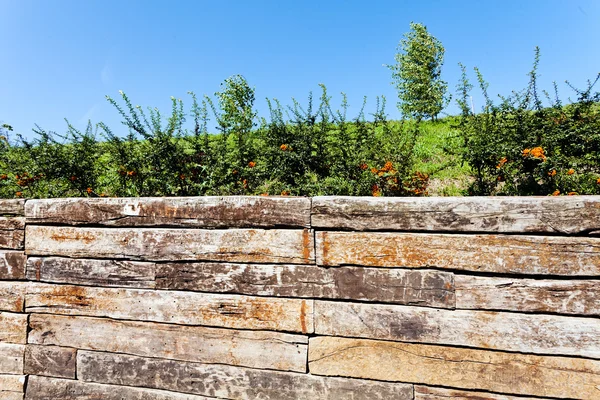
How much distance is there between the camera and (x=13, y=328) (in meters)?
2.88

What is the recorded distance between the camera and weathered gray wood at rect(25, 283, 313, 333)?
2.41 m

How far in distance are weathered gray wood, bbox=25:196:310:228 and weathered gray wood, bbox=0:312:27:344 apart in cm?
72

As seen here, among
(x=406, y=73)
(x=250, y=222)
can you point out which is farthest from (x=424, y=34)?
(x=250, y=222)

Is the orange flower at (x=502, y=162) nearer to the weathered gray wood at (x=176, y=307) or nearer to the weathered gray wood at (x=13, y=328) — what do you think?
the weathered gray wood at (x=176, y=307)

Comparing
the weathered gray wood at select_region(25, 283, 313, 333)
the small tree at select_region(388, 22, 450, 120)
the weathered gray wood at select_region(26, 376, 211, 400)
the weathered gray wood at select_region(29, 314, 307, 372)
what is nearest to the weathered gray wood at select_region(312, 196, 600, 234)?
the weathered gray wood at select_region(25, 283, 313, 333)

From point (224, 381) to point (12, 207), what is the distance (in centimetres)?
203

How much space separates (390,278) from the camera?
2275mm

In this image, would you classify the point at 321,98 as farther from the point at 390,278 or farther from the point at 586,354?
the point at 586,354

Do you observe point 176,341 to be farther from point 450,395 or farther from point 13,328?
point 450,395

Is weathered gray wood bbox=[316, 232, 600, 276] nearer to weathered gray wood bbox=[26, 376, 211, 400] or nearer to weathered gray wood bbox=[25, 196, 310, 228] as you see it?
weathered gray wood bbox=[25, 196, 310, 228]

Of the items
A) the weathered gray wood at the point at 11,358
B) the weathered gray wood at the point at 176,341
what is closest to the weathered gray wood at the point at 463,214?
the weathered gray wood at the point at 176,341

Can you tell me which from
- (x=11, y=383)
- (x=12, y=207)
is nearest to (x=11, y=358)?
(x=11, y=383)

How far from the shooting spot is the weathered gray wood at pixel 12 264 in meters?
2.89

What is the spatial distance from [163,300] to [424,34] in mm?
21991
